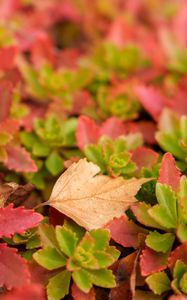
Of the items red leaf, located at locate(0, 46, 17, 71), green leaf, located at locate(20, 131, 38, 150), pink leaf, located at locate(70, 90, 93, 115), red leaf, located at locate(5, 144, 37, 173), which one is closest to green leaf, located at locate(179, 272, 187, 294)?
red leaf, located at locate(5, 144, 37, 173)

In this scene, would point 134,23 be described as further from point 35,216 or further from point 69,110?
point 35,216

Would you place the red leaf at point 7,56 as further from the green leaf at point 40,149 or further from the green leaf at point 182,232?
the green leaf at point 182,232

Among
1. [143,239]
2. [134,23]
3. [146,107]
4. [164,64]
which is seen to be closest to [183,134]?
[146,107]

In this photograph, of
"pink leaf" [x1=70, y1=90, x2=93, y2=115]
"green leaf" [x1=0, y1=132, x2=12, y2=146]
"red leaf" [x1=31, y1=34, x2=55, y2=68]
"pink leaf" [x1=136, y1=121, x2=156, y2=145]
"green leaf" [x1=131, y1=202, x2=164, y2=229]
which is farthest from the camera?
"red leaf" [x1=31, y1=34, x2=55, y2=68]

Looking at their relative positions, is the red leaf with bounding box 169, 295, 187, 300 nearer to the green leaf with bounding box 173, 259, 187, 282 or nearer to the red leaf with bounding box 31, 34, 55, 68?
the green leaf with bounding box 173, 259, 187, 282

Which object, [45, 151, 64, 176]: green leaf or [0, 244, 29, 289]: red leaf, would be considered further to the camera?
[45, 151, 64, 176]: green leaf

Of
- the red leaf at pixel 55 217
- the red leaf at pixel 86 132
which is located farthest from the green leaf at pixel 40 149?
the red leaf at pixel 55 217

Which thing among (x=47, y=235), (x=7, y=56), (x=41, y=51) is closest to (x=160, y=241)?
(x=47, y=235)
